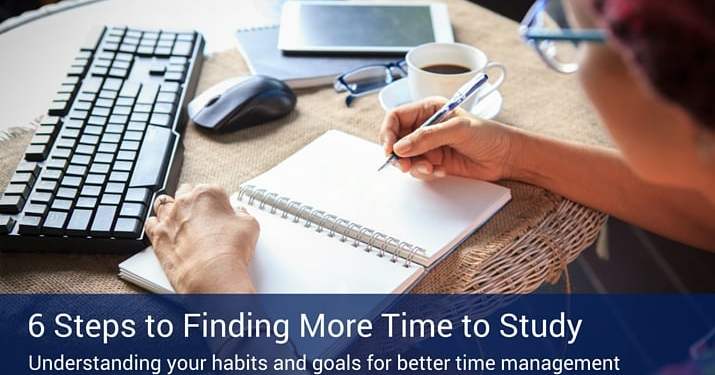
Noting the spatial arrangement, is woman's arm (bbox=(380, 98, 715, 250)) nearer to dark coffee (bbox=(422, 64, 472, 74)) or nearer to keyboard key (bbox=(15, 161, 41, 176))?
dark coffee (bbox=(422, 64, 472, 74))

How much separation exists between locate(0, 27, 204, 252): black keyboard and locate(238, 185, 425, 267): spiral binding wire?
0.11 meters

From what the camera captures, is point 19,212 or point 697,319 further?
point 697,319

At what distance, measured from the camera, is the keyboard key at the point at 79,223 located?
2.52 feet

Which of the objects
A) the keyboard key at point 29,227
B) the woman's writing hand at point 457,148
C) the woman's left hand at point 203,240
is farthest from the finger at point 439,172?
the keyboard key at point 29,227

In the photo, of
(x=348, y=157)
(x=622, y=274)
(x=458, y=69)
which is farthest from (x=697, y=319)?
(x=348, y=157)

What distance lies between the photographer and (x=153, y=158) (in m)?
0.88

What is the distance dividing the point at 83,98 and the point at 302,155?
1.00 feet

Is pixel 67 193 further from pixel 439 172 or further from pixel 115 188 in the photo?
pixel 439 172

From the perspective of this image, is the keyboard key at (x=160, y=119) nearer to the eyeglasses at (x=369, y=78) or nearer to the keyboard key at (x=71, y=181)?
the keyboard key at (x=71, y=181)

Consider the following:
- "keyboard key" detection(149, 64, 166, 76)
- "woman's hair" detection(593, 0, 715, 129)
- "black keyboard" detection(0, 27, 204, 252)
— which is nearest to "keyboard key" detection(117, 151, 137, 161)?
"black keyboard" detection(0, 27, 204, 252)

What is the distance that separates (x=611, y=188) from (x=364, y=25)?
0.54m

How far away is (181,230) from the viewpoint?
770 millimetres

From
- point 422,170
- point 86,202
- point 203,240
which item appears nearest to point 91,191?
point 86,202

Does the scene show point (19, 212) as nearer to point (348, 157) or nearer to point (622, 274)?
point (348, 157)
